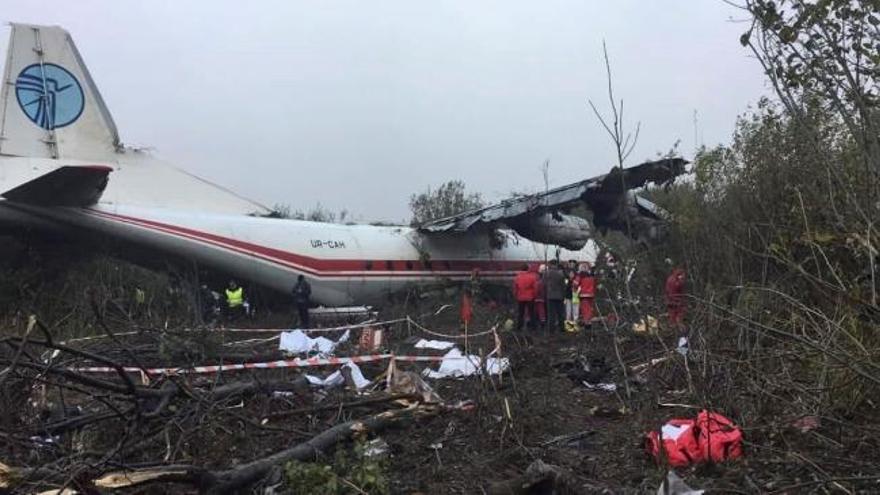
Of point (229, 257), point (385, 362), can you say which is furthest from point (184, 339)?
point (229, 257)

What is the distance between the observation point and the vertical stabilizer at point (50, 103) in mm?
14258

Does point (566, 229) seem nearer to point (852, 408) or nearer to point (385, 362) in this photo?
point (385, 362)

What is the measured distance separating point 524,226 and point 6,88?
36.6ft

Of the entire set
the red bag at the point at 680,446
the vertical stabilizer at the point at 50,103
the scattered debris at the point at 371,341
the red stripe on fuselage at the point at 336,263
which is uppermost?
the vertical stabilizer at the point at 50,103

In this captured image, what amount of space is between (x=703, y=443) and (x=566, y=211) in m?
13.5

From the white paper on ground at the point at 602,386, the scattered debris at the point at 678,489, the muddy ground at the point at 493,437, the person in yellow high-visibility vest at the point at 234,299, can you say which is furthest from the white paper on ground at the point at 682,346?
the person in yellow high-visibility vest at the point at 234,299

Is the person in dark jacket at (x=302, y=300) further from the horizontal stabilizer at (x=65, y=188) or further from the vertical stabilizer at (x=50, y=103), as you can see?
the vertical stabilizer at (x=50, y=103)

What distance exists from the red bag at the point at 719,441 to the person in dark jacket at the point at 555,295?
29.5 feet

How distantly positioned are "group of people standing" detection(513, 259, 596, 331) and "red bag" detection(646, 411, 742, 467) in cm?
868

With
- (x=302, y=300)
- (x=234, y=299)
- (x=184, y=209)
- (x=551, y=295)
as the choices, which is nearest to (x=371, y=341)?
(x=302, y=300)

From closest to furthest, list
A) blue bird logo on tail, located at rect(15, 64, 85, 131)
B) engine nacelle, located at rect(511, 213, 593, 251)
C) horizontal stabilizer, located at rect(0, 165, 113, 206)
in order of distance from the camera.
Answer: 1. horizontal stabilizer, located at rect(0, 165, 113, 206)
2. blue bird logo on tail, located at rect(15, 64, 85, 131)
3. engine nacelle, located at rect(511, 213, 593, 251)

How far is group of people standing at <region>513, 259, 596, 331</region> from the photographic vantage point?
14.2 metres

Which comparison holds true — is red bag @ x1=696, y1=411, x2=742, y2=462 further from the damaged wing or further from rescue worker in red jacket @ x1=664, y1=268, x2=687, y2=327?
the damaged wing

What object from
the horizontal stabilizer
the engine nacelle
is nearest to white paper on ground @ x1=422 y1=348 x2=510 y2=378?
the horizontal stabilizer
